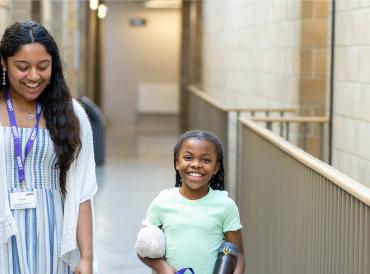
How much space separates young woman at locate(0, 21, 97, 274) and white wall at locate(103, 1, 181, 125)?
23025 millimetres

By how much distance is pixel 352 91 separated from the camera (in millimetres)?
7480

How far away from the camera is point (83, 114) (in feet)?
12.4

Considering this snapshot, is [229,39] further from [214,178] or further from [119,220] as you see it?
[214,178]

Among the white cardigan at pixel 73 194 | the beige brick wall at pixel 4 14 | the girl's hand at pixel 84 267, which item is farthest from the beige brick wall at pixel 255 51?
the girl's hand at pixel 84 267

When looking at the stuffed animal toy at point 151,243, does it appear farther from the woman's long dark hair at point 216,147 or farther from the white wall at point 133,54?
the white wall at point 133,54

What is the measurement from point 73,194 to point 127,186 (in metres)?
9.39

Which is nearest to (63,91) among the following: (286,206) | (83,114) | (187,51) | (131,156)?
(83,114)

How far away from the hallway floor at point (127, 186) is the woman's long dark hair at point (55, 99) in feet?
13.7

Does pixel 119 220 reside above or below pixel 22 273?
below

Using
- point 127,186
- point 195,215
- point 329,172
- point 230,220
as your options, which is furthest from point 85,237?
point 127,186

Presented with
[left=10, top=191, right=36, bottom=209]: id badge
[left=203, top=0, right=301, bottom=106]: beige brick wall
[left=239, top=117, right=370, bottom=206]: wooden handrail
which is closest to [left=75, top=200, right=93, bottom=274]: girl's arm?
[left=10, top=191, right=36, bottom=209]: id badge

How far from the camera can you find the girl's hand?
11.8 ft

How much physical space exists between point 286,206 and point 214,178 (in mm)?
1140

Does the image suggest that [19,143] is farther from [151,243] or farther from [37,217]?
[151,243]
